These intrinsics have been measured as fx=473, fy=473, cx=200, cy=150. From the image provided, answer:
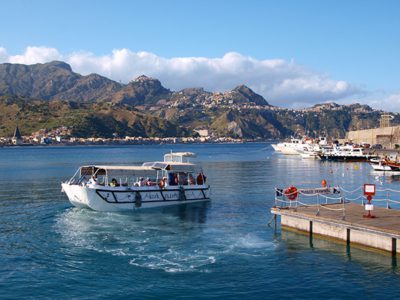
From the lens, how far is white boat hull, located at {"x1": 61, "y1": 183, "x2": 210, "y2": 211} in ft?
146

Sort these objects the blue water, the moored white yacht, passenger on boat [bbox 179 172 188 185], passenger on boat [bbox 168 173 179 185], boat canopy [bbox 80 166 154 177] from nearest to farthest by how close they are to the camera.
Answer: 1. the blue water
2. boat canopy [bbox 80 166 154 177]
3. passenger on boat [bbox 168 173 179 185]
4. passenger on boat [bbox 179 172 188 185]
5. the moored white yacht

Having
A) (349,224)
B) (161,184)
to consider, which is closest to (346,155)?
(161,184)

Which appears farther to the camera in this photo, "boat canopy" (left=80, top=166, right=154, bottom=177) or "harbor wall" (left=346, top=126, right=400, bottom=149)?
"harbor wall" (left=346, top=126, right=400, bottom=149)

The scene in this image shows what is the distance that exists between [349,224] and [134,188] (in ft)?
75.6

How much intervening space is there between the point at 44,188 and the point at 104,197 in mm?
26510

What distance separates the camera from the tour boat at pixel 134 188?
44.8 meters

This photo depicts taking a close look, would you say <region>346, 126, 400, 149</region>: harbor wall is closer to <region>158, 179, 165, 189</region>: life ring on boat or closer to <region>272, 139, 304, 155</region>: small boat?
<region>272, 139, 304, 155</region>: small boat

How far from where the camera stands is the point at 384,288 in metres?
23.4

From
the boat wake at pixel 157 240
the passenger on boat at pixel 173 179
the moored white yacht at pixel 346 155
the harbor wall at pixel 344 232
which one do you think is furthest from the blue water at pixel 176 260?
the moored white yacht at pixel 346 155

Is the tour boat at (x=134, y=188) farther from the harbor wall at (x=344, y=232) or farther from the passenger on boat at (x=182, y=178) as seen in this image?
the harbor wall at (x=344, y=232)

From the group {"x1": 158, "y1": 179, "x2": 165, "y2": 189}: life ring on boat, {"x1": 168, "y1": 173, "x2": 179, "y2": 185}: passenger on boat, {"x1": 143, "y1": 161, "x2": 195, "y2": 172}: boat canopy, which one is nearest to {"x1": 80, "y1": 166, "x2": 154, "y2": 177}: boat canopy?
{"x1": 143, "y1": 161, "x2": 195, "y2": 172}: boat canopy

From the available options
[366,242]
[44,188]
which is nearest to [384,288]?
[366,242]

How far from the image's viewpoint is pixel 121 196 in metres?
45.7

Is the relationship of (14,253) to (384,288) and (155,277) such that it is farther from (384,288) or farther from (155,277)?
(384,288)
